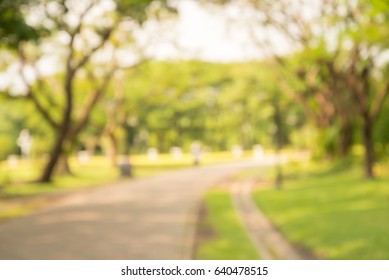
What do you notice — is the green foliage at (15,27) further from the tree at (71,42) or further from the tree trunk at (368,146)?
the tree trunk at (368,146)

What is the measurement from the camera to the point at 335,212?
13.1 m

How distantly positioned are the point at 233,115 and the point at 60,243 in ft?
127

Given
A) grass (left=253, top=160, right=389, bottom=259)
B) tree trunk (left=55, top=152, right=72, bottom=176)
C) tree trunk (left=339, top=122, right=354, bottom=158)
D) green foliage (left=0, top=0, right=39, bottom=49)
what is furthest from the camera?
tree trunk (left=55, top=152, right=72, bottom=176)


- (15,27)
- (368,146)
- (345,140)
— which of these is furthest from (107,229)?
(345,140)

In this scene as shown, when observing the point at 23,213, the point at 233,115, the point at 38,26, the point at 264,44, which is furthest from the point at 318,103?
the point at 233,115

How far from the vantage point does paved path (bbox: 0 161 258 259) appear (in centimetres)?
929

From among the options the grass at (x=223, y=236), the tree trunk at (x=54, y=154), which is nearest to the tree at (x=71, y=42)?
the tree trunk at (x=54, y=154)

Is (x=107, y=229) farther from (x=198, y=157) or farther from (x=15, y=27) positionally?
(x=198, y=157)

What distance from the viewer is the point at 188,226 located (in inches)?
479

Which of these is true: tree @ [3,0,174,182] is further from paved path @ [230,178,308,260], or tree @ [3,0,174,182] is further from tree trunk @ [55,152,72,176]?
paved path @ [230,178,308,260]

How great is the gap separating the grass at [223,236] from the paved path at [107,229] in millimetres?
335

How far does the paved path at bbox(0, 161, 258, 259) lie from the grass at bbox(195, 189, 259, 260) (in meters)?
0.34

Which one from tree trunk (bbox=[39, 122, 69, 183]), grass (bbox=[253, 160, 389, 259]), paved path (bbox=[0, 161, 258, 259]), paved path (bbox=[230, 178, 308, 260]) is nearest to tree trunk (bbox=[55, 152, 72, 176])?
tree trunk (bbox=[39, 122, 69, 183])

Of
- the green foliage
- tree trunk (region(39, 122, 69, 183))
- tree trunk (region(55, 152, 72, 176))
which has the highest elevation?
the green foliage
